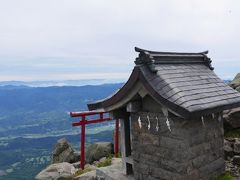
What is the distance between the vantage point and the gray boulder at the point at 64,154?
20.5m

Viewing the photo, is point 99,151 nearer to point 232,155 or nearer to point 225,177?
point 232,155

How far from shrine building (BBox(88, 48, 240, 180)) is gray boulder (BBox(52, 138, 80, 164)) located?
9.80 meters

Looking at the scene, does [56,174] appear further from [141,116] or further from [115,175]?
[141,116]

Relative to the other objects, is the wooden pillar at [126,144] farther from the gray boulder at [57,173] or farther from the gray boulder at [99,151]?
the gray boulder at [99,151]

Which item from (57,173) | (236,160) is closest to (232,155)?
(236,160)

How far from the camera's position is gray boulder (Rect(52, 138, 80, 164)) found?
20.5 meters

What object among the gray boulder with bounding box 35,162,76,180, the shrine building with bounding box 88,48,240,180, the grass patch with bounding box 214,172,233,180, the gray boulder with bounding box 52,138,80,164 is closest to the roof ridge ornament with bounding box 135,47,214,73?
the shrine building with bounding box 88,48,240,180

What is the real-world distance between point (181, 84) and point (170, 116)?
3.85ft

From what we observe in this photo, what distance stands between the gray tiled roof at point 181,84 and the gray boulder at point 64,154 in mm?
9933

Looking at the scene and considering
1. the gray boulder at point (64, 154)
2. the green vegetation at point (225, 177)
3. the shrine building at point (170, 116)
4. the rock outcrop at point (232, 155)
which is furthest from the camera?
the gray boulder at point (64, 154)

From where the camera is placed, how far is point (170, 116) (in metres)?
9.20

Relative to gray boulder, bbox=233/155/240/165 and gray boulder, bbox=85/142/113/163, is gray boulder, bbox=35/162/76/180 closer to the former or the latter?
gray boulder, bbox=85/142/113/163

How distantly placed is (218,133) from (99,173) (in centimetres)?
474

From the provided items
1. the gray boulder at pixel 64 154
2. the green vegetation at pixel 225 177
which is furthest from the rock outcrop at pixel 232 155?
the gray boulder at pixel 64 154
